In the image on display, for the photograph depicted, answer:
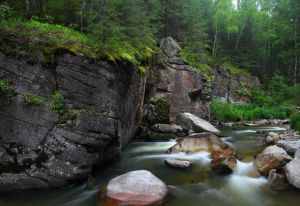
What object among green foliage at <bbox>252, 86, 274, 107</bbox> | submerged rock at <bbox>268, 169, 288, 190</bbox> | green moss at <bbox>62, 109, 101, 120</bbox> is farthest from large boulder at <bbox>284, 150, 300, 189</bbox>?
green foliage at <bbox>252, 86, 274, 107</bbox>

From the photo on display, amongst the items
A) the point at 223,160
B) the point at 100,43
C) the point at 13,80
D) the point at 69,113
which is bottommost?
the point at 223,160

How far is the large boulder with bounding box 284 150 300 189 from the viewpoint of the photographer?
447cm

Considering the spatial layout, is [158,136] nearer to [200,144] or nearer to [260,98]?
[200,144]

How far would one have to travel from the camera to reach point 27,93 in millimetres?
4555

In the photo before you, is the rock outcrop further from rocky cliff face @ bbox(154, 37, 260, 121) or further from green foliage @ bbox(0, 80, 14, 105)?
green foliage @ bbox(0, 80, 14, 105)

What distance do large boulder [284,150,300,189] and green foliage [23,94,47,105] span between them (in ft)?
21.4

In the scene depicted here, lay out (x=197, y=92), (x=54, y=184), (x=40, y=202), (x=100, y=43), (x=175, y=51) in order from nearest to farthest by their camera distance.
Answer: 1. (x=40, y=202)
2. (x=54, y=184)
3. (x=100, y=43)
4. (x=197, y=92)
5. (x=175, y=51)

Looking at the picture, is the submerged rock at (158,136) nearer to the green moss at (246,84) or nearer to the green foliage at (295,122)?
the green foliage at (295,122)

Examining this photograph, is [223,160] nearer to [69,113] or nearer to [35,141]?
[69,113]

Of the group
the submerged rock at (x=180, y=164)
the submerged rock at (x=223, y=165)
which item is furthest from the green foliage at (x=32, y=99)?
the submerged rock at (x=223, y=165)

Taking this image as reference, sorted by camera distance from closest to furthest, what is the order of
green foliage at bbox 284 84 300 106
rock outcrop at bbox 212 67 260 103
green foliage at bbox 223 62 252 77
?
green foliage at bbox 284 84 300 106
rock outcrop at bbox 212 67 260 103
green foliage at bbox 223 62 252 77

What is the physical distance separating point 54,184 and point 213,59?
2623 centimetres

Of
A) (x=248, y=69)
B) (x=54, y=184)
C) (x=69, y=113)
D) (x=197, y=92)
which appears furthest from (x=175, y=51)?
(x=248, y=69)

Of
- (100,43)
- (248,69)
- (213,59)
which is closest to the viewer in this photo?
(100,43)
